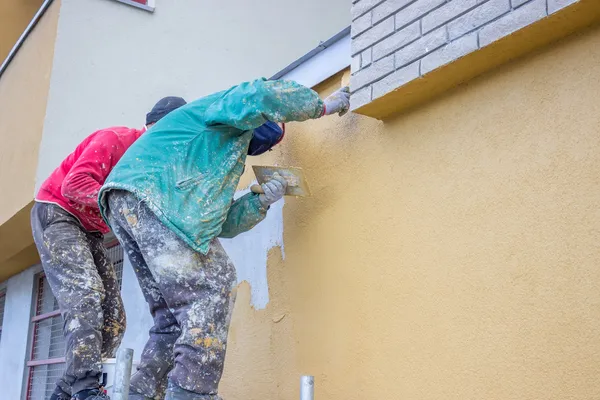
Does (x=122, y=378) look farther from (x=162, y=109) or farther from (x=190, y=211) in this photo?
(x=162, y=109)

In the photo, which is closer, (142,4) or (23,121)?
(23,121)

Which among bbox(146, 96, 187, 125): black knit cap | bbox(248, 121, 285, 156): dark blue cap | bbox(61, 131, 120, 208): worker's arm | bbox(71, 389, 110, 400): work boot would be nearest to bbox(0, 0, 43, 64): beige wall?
bbox(61, 131, 120, 208): worker's arm

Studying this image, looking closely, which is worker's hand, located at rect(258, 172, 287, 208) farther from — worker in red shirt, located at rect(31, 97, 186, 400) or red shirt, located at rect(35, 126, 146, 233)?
red shirt, located at rect(35, 126, 146, 233)

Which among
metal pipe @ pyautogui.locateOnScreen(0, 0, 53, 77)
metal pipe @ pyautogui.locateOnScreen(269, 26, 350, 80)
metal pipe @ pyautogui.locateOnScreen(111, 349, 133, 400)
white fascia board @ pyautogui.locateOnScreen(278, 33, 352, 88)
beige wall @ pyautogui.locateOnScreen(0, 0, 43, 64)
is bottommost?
metal pipe @ pyautogui.locateOnScreen(111, 349, 133, 400)

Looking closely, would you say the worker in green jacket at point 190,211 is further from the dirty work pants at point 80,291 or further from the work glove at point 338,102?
the dirty work pants at point 80,291

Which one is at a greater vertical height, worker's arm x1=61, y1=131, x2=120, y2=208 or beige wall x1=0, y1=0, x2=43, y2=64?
beige wall x1=0, y1=0, x2=43, y2=64

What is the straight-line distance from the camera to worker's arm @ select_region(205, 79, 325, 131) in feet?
9.50

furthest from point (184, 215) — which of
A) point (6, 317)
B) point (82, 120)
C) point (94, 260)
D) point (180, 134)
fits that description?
point (6, 317)

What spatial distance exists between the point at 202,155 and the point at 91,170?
94cm

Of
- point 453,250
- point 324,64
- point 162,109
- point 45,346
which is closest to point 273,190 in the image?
point 324,64

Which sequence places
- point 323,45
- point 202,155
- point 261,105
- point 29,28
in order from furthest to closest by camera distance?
point 29,28
point 323,45
point 202,155
point 261,105

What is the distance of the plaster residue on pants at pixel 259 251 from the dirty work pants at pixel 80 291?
785 mm

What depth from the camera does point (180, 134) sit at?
301 centimetres

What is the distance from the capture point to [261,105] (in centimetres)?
289
